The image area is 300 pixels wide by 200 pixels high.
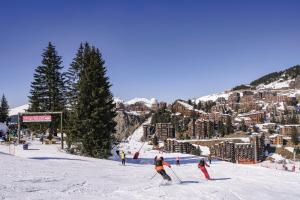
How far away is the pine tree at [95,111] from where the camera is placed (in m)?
41.2

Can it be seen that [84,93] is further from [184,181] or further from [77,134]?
[184,181]

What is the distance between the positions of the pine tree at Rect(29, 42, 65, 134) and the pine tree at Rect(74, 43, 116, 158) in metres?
17.3

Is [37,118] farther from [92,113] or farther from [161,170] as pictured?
[161,170]

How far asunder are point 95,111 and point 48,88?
856 inches

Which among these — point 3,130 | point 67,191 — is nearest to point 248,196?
point 67,191

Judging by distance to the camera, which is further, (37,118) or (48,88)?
(48,88)

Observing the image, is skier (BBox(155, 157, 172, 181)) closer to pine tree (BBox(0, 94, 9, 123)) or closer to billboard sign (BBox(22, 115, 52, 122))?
billboard sign (BBox(22, 115, 52, 122))

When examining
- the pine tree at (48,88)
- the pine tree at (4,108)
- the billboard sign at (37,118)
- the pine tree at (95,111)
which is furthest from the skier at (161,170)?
the pine tree at (4,108)

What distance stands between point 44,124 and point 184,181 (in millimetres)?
42928

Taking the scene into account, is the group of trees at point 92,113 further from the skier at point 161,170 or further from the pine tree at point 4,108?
the pine tree at point 4,108

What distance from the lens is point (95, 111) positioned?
41.8 m

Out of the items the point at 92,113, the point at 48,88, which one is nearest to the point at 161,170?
the point at 92,113

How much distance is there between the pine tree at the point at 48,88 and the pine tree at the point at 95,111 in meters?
17.3

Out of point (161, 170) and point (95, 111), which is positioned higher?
point (95, 111)
